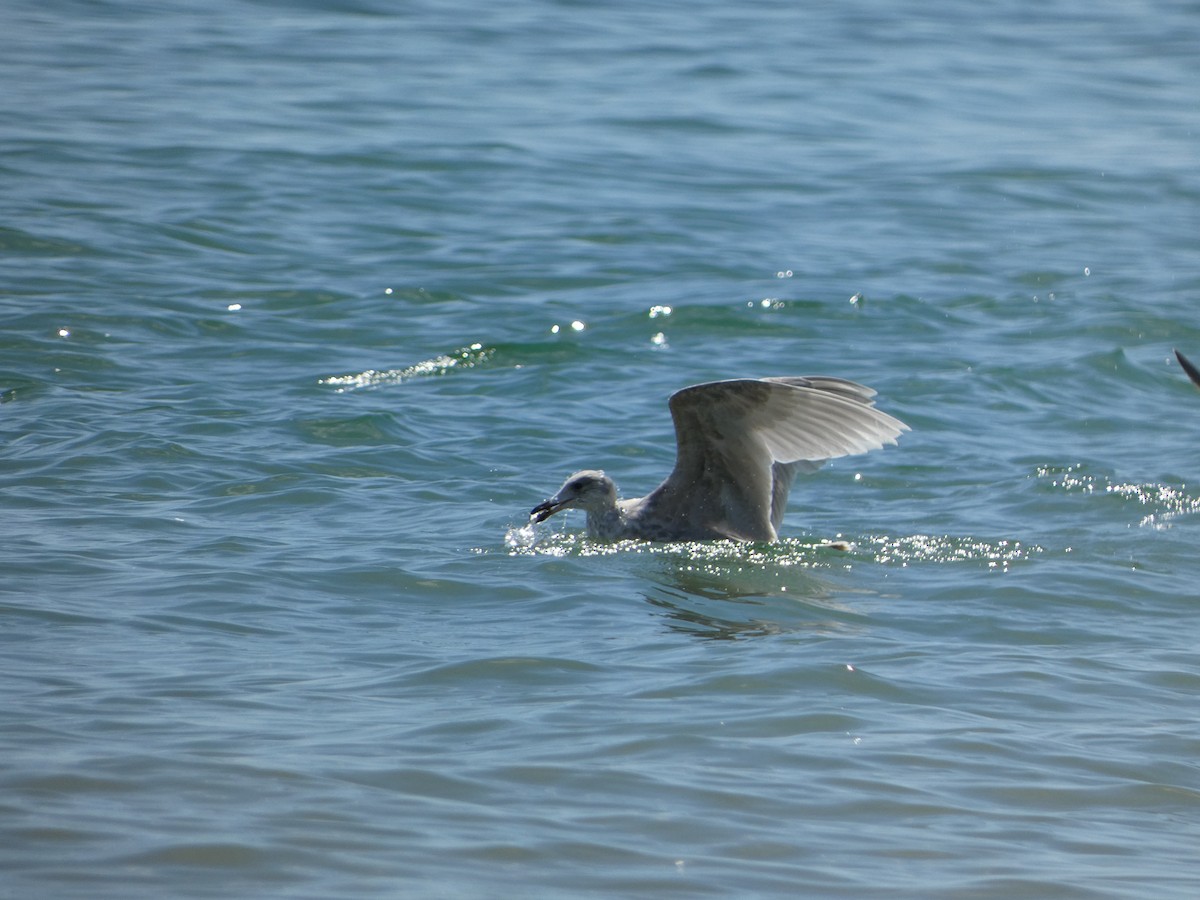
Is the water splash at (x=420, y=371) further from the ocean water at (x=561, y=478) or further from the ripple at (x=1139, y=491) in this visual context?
the ripple at (x=1139, y=491)

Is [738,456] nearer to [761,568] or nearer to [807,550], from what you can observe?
[807,550]

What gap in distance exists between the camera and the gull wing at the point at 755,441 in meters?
7.79

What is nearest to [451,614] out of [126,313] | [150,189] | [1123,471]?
[1123,471]

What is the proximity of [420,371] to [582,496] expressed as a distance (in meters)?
3.05

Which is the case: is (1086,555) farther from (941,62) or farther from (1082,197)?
(941,62)

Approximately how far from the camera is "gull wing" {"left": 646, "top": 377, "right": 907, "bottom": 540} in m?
7.79

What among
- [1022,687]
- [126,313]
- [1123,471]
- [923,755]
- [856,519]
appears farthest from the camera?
[126,313]

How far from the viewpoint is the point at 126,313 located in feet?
37.6

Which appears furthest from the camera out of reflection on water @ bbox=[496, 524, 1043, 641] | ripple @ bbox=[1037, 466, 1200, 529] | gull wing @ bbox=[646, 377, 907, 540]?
ripple @ bbox=[1037, 466, 1200, 529]

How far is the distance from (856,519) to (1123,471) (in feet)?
5.40

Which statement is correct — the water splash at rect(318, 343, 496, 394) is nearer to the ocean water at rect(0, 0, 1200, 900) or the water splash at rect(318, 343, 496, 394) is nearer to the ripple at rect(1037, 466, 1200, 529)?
the ocean water at rect(0, 0, 1200, 900)

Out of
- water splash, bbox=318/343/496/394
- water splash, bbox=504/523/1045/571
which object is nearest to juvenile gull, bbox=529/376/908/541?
water splash, bbox=504/523/1045/571

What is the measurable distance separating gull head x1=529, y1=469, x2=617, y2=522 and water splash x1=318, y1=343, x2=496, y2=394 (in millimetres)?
2528

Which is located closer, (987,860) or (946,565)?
(987,860)
